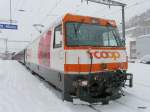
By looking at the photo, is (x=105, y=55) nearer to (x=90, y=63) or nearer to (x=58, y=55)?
(x=90, y=63)

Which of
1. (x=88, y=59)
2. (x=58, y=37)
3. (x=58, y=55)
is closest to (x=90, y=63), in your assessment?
(x=88, y=59)

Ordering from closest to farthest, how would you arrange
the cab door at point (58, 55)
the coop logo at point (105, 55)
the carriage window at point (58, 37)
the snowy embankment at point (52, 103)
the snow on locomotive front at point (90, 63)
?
the snowy embankment at point (52, 103), the snow on locomotive front at point (90, 63), the coop logo at point (105, 55), the cab door at point (58, 55), the carriage window at point (58, 37)

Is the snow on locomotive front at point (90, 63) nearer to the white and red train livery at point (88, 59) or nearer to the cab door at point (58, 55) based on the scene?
the white and red train livery at point (88, 59)

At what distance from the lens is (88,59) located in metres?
8.01

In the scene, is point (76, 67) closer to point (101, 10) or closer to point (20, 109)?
point (20, 109)

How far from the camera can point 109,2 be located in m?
24.0

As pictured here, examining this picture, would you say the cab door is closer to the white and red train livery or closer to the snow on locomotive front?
the white and red train livery

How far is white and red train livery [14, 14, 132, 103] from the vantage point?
786 cm

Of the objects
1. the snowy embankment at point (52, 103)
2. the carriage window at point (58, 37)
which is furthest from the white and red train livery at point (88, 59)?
the snowy embankment at point (52, 103)

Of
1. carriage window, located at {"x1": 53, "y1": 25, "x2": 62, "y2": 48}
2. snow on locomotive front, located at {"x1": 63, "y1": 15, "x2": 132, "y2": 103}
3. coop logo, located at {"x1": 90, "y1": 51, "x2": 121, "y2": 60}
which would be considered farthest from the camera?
carriage window, located at {"x1": 53, "y1": 25, "x2": 62, "y2": 48}

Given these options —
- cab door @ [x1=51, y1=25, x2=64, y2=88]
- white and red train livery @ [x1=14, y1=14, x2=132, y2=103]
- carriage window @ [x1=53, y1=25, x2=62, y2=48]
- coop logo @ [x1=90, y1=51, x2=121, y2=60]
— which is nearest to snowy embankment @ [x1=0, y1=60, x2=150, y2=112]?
white and red train livery @ [x1=14, y1=14, x2=132, y2=103]

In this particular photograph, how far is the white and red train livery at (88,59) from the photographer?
7.86 meters

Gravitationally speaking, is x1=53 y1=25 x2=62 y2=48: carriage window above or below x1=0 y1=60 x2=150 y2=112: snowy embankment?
above

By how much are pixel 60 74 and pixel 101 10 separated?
16.6 m
